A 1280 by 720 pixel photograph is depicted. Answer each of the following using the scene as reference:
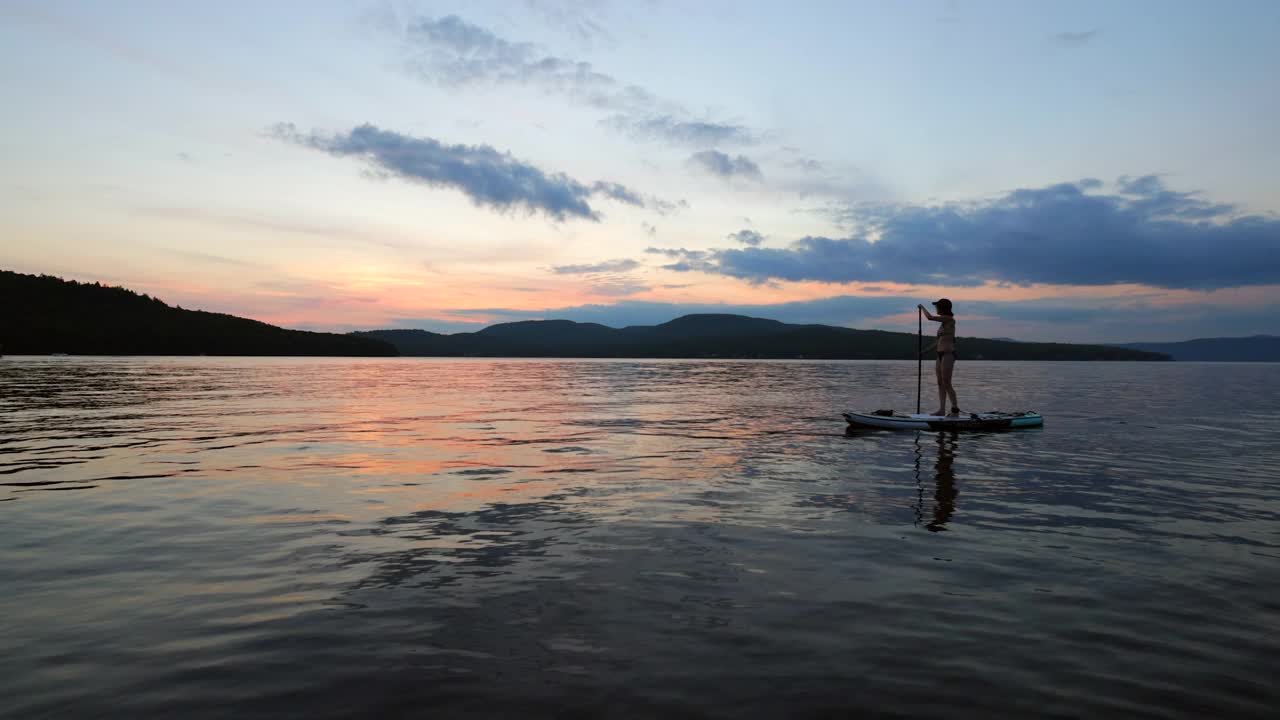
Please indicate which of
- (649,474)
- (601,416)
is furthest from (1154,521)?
(601,416)

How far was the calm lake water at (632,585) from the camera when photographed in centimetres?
613

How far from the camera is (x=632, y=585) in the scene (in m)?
9.05

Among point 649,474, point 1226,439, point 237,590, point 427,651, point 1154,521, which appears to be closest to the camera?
point 427,651

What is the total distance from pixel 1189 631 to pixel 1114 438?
23.2m

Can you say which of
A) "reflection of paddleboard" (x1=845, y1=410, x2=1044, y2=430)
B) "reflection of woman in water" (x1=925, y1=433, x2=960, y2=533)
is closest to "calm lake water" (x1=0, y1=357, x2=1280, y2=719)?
"reflection of woman in water" (x1=925, y1=433, x2=960, y2=533)

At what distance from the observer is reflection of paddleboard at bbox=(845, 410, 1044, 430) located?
27.9 metres

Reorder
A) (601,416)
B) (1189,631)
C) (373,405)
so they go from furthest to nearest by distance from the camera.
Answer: (373,405) < (601,416) < (1189,631)

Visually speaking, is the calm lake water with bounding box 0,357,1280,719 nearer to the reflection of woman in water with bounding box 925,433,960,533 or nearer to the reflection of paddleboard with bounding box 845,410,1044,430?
the reflection of woman in water with bounding box 925,433,960,533

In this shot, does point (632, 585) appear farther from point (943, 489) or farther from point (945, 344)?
point (945, 344)

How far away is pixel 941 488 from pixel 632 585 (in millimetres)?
10111

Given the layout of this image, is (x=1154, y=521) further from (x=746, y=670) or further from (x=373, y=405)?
(x=373, y=405)

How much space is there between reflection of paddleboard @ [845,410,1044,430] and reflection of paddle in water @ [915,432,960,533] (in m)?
2.30

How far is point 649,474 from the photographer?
1800 centimetres

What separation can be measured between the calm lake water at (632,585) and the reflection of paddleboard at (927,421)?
257 inches
